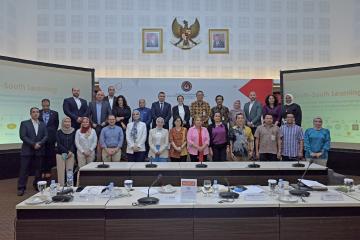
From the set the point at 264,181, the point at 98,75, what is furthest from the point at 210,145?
the point at 98,75

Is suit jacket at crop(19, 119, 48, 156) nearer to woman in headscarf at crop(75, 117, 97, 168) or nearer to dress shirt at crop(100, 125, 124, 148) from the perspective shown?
woman in headscarf at crop(75, 117, 97, 168)

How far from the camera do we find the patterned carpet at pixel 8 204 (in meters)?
3.77

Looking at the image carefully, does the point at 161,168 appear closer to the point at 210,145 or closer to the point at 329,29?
the point at 210,145

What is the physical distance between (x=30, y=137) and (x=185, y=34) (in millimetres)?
4597

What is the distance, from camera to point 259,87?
27.5 ft

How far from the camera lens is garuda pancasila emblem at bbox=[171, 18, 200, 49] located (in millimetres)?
8523

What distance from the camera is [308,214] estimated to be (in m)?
2.58

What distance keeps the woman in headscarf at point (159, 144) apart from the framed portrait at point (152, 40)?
3.40 m

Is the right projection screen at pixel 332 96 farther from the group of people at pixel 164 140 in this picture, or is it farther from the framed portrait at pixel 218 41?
the group of people at pixel 164 140

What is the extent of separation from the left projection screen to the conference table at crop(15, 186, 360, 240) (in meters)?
5.18

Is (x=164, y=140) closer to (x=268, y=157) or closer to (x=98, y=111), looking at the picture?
(x=98, y=111)

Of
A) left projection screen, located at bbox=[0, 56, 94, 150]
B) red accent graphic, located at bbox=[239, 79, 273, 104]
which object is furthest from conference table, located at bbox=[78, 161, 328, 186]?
red accent graphic, located at bbox=[239, 79, 273, 104]

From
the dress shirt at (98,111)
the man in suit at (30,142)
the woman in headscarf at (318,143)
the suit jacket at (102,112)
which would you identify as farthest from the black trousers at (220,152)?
the man in suit at (30,142)

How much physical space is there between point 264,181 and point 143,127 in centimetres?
238
